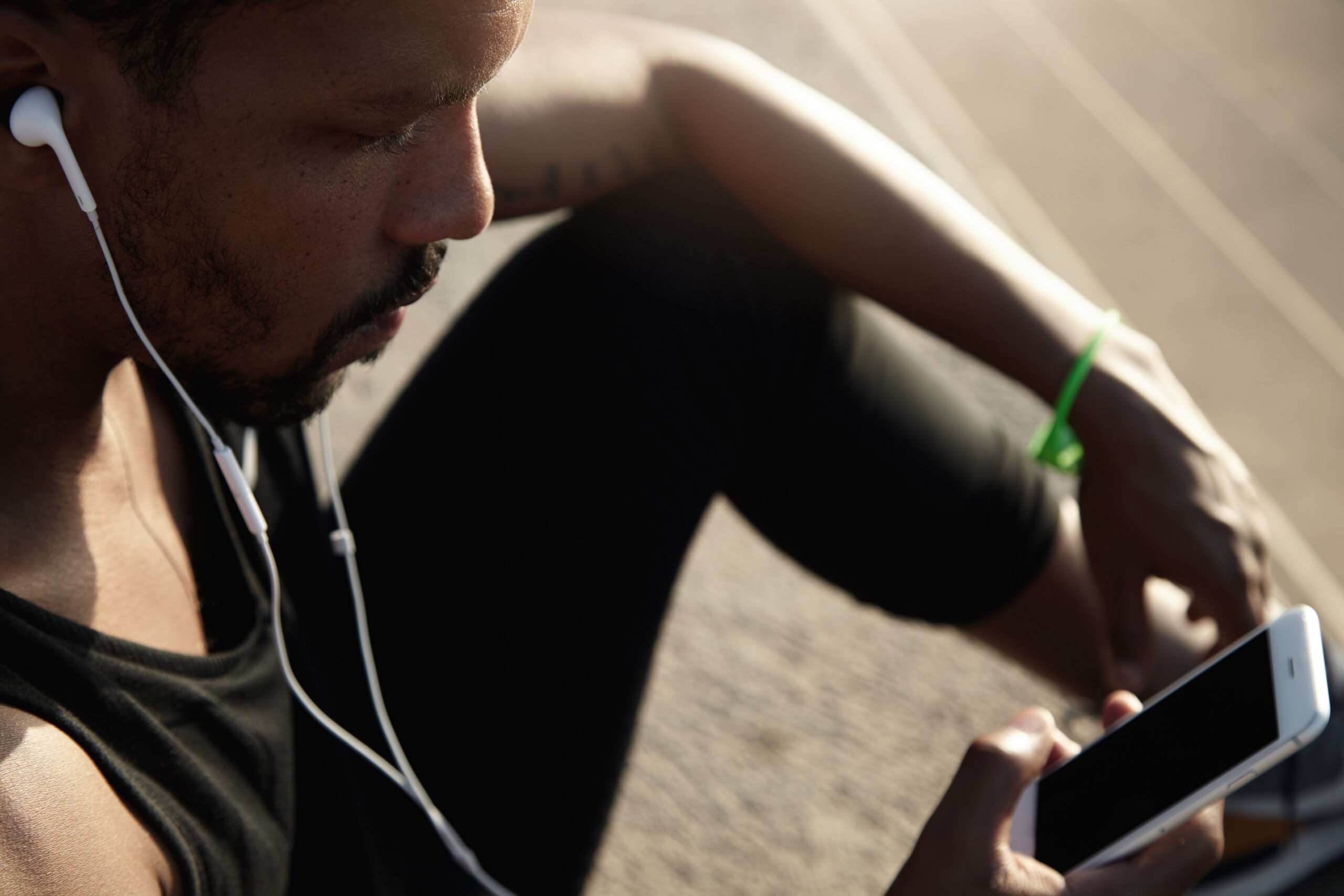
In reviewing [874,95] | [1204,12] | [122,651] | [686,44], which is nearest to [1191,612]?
[686,44]

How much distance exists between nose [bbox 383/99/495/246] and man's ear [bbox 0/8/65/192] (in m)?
0.20

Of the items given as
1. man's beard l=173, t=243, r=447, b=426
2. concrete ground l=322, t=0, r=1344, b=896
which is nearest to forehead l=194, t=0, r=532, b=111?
man's beard l=173, t=243, r=447, b=426

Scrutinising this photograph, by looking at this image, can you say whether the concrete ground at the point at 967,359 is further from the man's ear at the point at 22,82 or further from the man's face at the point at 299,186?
the man's ear at the point at 22,82

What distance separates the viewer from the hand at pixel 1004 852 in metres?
0.80

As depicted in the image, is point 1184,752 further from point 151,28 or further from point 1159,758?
point 151,28

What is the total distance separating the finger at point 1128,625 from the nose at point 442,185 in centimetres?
71

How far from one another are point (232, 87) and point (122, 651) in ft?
1.21

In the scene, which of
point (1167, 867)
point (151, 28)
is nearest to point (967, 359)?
point (1167, 867)

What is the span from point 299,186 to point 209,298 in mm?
111

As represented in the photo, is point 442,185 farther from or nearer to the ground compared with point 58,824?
farther from the ground

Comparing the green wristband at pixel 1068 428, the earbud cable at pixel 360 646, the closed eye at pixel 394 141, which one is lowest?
the earbud cable at pixel 360 646

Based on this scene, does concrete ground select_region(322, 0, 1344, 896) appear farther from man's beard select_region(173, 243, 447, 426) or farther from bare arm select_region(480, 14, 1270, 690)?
man's beard select_region(173, 243, 447, 426)

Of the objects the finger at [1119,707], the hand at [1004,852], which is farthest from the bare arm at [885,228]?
the hand at [1004,852]

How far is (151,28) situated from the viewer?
1.98 ft
